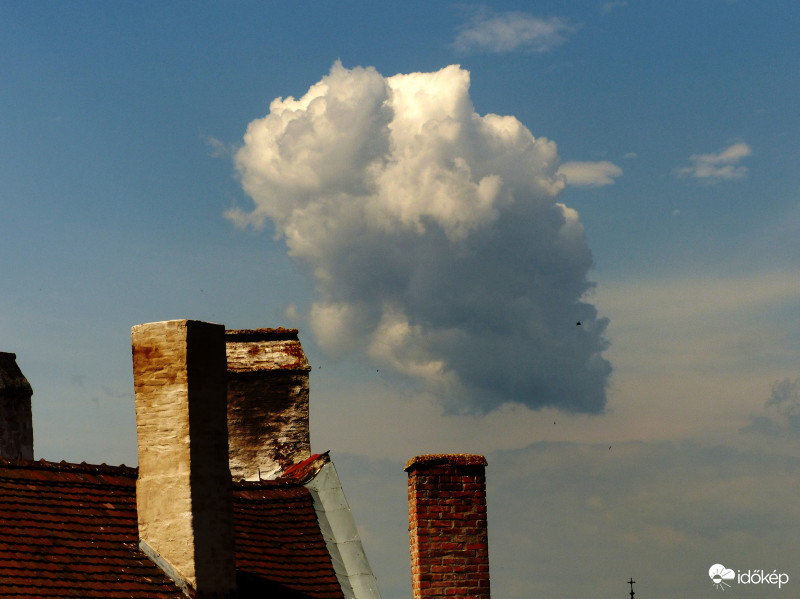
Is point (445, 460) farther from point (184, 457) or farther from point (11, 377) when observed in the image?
point (11, 377)

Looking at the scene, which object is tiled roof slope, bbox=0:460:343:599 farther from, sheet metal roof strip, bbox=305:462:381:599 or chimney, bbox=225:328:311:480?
chimney, bbox=225:328:311:480

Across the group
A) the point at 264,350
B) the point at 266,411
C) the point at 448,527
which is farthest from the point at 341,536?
the point at 264,350

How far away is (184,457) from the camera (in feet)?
38.5

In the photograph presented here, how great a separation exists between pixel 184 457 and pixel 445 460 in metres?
2.72

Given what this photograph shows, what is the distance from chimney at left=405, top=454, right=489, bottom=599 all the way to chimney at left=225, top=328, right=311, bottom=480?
12.5 feet

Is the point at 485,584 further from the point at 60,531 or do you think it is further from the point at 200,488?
the point at 60,531

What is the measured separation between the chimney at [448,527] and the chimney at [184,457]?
1.91 m

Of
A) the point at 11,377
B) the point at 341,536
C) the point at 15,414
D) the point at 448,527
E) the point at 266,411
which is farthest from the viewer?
the point at 266,411

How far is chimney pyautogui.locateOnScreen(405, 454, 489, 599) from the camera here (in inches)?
481

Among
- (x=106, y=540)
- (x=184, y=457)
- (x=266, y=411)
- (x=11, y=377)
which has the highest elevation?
(x=11, y=377)

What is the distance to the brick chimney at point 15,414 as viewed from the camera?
15492 mm

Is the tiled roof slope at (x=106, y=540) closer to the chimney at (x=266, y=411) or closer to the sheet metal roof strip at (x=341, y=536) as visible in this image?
the sheet metal roof strip at (x=341, y=536)

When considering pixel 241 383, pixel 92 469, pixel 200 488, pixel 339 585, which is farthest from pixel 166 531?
pixel 241 383

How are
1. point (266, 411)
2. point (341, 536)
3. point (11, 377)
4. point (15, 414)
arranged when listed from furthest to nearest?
point (266, 411) → point (11, 377) → point (15, 414) → point (341, 536)
